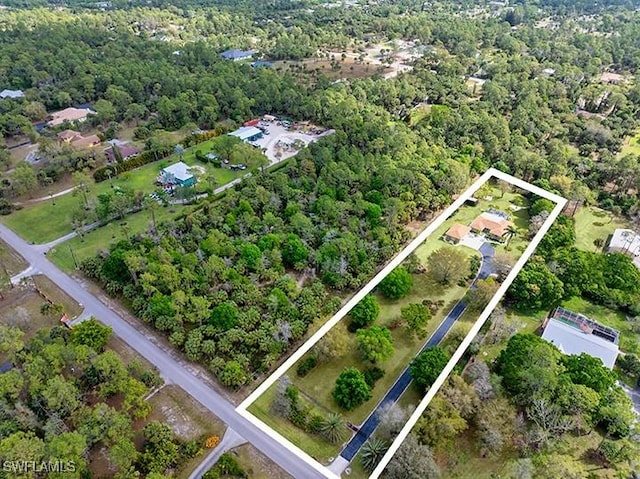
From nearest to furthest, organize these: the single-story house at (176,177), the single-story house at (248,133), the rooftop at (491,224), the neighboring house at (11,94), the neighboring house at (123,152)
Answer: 1. the rooftop at (491,224)
2. the single-story house at (176,177)
3. the neighboring house at (123,152)
4. the single-story house at (248,133)
5. the neighboring house at (11,94)

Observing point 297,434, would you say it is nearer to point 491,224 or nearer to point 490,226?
point 490,226

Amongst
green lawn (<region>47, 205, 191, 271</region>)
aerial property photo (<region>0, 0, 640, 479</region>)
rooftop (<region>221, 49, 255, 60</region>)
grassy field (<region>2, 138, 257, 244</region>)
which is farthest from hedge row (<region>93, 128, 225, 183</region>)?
rooftop (<region>221, 49, 255, 60</region>)

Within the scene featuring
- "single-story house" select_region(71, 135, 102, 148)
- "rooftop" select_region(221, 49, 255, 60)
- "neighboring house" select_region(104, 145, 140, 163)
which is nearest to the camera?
"neighboring house" select_region(104, 145, 140, 163)

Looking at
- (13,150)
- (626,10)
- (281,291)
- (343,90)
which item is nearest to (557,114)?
(343,90)

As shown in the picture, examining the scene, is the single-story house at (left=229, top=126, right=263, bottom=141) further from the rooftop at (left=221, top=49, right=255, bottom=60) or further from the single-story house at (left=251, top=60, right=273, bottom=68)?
A: the rooftop at (left=221, top=49, right=255, bottom=60)

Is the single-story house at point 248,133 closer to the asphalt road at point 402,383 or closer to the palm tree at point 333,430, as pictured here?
the asphalt road at point 402,383

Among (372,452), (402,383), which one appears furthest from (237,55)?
(372,452)

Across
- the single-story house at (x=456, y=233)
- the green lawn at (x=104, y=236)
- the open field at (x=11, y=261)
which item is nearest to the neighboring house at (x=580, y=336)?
the single-story house at (x=456, y=233)
